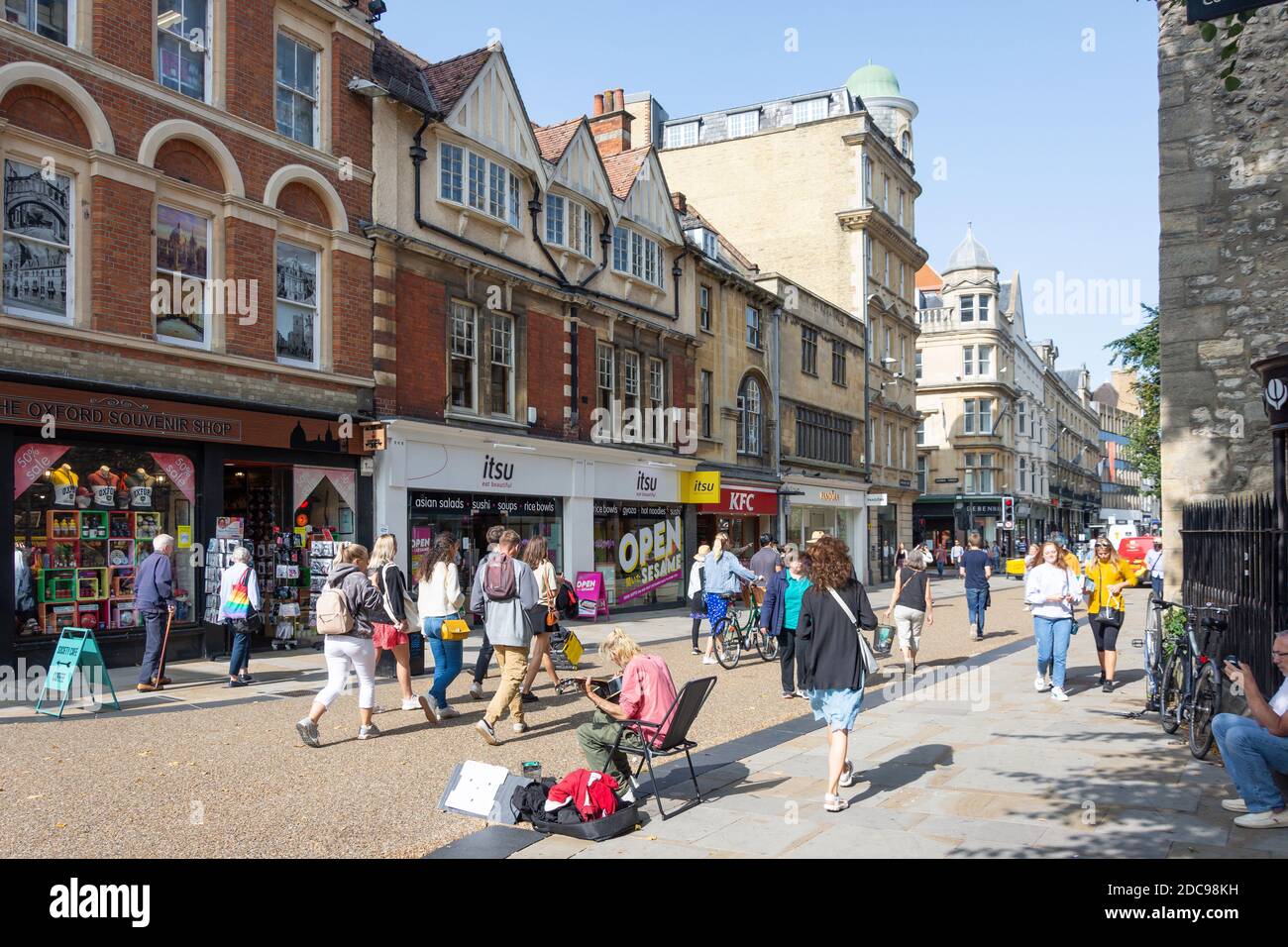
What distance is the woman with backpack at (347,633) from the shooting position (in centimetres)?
912

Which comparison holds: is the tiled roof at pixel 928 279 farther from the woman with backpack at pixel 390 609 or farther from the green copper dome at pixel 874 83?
the woman with backpack at pixel 390 609

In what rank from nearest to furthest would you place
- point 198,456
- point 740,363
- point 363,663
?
point 363,663 < point 198,456 < point 740,363

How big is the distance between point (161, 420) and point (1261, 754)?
13014mm

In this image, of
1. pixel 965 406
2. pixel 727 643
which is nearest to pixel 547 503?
pixel 727 643

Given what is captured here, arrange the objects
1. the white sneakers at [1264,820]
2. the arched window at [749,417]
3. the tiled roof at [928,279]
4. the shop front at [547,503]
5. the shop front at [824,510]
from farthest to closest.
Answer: the tiled roof at [928,279], the shop front at [824,510], the arched window at [749,417], the shop front at [547,503], the white sneakers at [1264,820]

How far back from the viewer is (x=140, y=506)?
46.3 ft

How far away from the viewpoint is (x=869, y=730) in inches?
402

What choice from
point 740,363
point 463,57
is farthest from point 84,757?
point 740,363

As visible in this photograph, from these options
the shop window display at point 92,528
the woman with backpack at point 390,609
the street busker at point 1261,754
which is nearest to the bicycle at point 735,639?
the woman with backpack at point 390,609

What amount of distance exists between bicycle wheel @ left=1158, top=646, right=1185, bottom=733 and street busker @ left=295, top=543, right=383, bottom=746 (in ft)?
24.5

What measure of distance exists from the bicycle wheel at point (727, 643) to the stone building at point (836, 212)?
80.7ft

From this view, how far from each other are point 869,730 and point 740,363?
21.5 meters

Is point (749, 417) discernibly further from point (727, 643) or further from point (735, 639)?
point (727, 643)

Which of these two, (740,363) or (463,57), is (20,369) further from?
(740,363)
